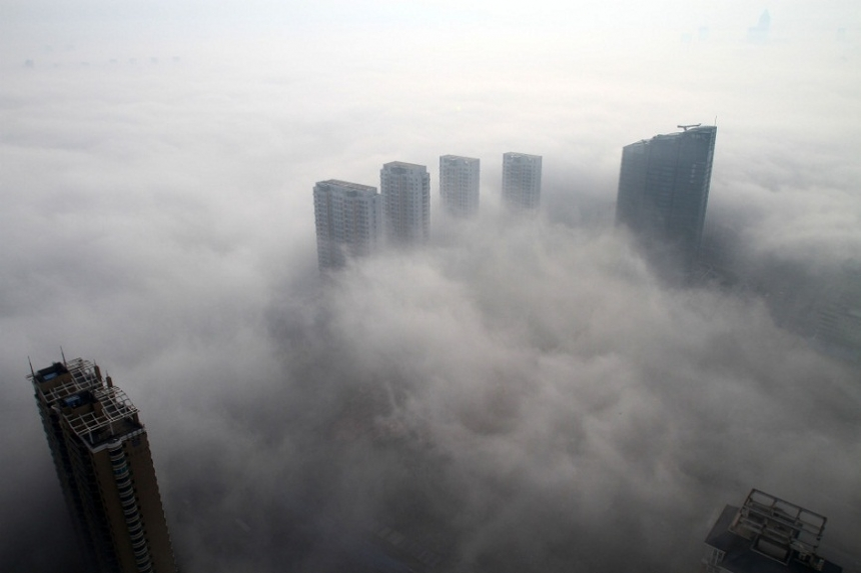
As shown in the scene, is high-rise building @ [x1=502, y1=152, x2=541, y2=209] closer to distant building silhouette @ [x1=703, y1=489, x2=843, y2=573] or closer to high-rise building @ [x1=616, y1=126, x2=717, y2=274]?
high-rise building @ [x1=616, y1=126, x2=717, y2=274]

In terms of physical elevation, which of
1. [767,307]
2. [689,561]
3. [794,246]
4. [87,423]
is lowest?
[689,561]

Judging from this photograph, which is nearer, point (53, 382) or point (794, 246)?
point (53, 382)

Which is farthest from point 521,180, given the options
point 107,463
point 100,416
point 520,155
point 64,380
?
point 107,463

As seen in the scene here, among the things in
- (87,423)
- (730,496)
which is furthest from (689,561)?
(87,423)

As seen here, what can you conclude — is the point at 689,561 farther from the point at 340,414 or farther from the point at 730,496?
the point at 340,414

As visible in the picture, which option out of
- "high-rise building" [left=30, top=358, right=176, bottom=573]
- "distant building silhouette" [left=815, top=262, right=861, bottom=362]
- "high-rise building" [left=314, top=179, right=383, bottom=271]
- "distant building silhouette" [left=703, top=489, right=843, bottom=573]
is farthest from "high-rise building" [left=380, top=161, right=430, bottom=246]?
"distant building silhouette" [left=703, top=489, right=843, bottom=573]

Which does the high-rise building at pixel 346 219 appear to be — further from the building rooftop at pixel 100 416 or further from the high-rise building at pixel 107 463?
the building rooftop at pixel 100 416

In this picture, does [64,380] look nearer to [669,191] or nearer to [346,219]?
[346,219]

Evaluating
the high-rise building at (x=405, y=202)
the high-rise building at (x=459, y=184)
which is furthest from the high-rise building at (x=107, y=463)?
the high-rise building at (x=459, y=184)
